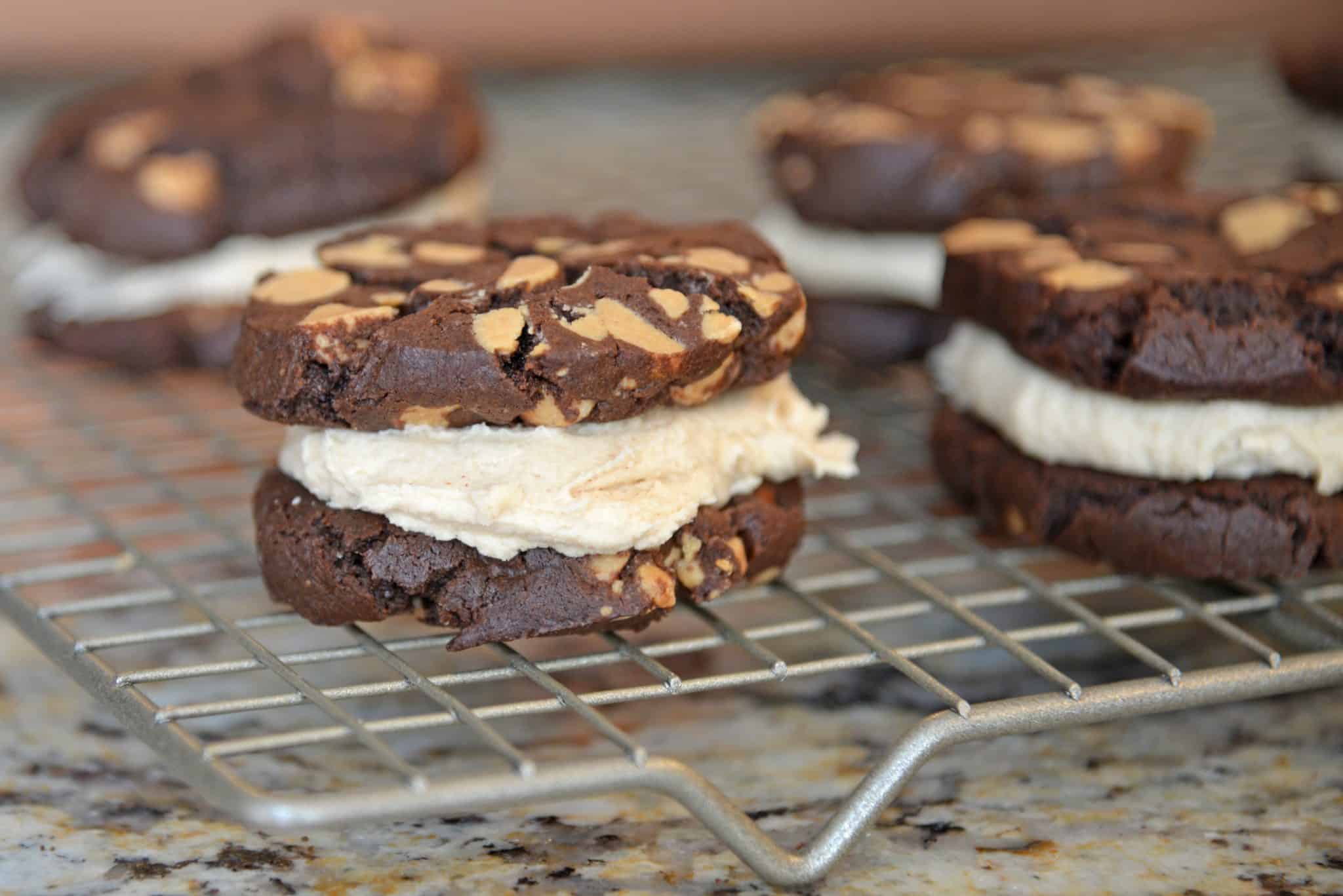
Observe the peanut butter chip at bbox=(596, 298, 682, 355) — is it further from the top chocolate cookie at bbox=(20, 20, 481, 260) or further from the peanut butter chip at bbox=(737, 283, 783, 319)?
the top chocolate cookie at bbox=(20, 20, 481, 260)

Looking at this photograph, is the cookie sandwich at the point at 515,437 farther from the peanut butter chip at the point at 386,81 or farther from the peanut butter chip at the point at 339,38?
the peanut butter chip at the point at 339,38

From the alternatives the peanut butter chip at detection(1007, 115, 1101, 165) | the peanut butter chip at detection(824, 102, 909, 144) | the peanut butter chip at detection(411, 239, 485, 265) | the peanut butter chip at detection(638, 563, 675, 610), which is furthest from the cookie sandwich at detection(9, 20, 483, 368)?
the peanut butter chip at detection(638, 563, 675, 610)

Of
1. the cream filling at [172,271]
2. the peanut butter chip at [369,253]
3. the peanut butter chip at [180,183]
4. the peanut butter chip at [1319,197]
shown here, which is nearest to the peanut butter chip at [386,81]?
the cream filling at [172,271]

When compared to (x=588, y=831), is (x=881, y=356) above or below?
above

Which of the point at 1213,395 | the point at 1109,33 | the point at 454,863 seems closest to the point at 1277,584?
the point at 1213,395

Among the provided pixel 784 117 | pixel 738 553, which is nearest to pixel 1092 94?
pixel 784 117

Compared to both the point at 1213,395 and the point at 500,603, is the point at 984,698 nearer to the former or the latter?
the point at 1213,395

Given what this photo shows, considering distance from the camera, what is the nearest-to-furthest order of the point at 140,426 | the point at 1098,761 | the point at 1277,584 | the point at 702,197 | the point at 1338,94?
the point at 1098,761, the point at 1277,584, the point at 140,426, the point at 1338,94, the point at 702,197
